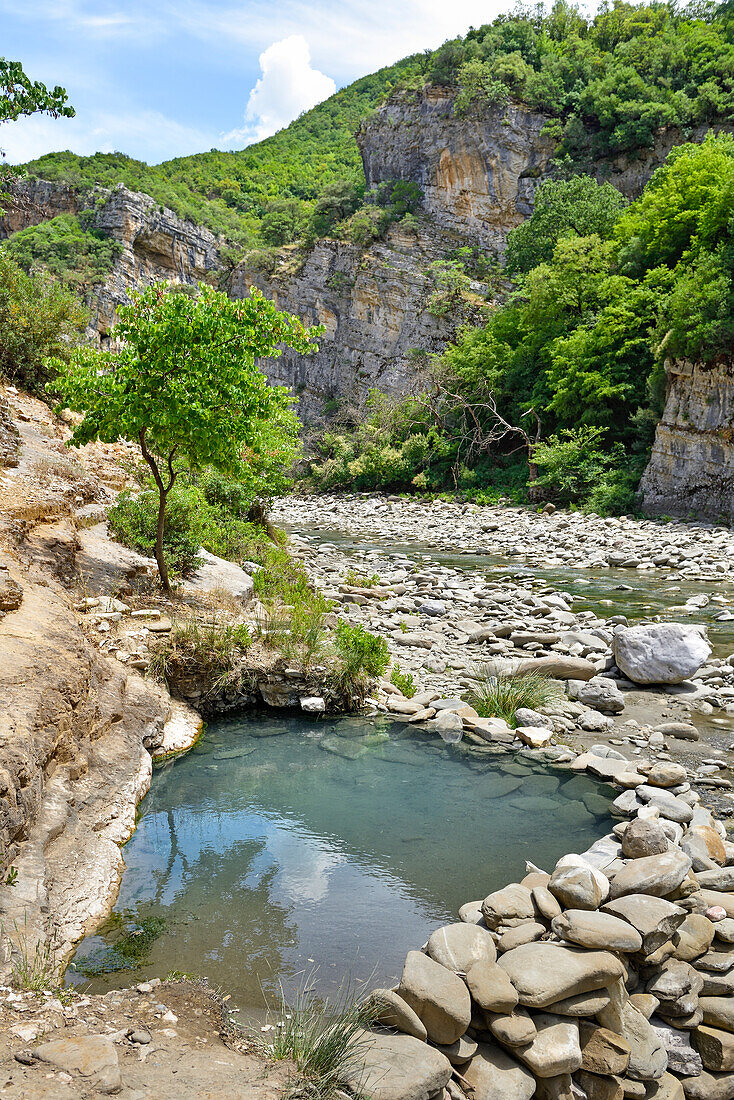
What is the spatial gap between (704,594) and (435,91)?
5485cm

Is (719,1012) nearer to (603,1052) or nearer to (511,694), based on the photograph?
(603,1052)

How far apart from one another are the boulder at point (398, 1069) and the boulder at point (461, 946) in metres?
0.49

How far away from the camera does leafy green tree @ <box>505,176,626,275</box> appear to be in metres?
33.3

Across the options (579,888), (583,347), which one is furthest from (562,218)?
(579,888)

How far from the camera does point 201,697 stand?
7.52 m

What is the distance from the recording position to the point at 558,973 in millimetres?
3193

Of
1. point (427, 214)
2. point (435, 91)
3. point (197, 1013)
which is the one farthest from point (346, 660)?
point (435, 91)

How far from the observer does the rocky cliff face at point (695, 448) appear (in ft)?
70.0

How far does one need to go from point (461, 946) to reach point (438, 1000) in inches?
18.0

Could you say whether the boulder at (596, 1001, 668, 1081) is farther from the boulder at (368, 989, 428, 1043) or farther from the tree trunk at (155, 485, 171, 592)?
the tree trunk at (155, 485, 171, 592)

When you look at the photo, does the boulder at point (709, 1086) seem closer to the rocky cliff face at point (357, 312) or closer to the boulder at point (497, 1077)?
the boulder at point (497, 1077)

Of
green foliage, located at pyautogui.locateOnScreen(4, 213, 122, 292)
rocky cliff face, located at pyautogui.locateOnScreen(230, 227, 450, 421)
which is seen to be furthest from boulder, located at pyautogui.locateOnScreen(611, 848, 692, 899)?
green foliage, located at pyautogui.locateOnScreen(4, 213, 122, 292)

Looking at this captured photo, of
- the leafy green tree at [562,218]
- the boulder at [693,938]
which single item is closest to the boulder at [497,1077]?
the boulder at [693,938]

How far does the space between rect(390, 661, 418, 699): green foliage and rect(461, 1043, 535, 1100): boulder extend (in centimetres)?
498
